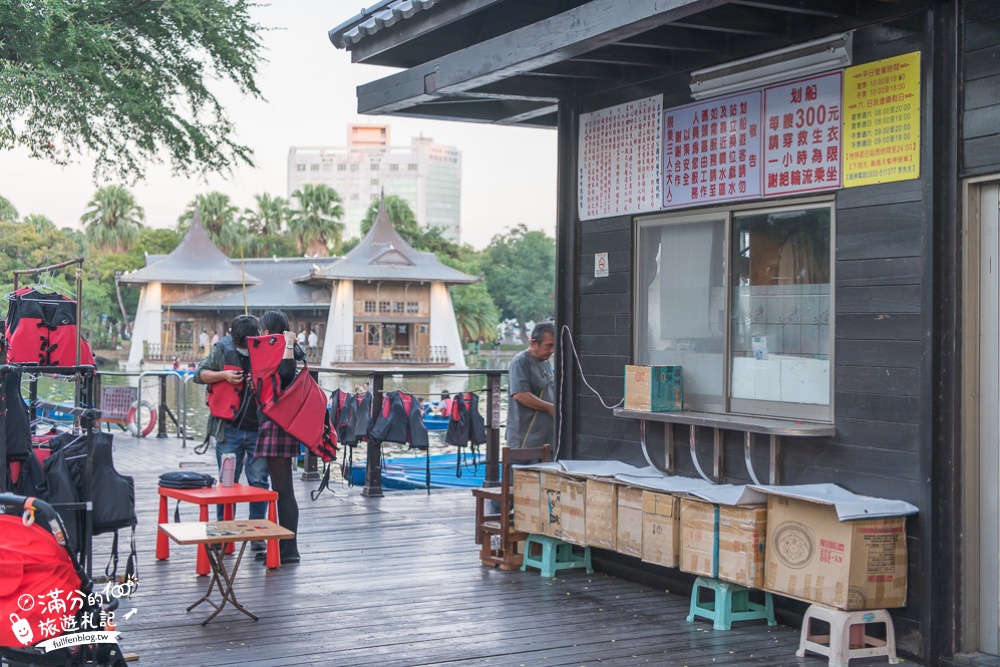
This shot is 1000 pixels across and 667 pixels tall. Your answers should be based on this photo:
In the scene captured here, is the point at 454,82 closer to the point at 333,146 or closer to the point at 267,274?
the point at 267,274

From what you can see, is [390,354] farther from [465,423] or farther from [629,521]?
[629,521]

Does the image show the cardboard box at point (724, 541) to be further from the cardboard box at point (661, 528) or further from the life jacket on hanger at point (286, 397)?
the life jacket on hanger at point (286, 397)

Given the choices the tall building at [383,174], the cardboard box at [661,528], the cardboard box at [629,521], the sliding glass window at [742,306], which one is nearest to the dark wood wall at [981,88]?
the sliding glass window at [742,306]

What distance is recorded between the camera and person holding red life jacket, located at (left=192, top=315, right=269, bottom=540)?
267 inches

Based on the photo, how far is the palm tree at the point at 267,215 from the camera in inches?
2763

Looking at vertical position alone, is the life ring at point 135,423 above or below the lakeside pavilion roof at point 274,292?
below

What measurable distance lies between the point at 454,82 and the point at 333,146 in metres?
196

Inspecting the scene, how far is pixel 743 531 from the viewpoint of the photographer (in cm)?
523

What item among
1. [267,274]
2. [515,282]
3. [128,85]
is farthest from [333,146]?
[128,85]

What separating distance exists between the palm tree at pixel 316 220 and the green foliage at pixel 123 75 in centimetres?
5479

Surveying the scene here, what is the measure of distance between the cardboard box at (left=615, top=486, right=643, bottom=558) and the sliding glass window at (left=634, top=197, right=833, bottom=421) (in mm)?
661

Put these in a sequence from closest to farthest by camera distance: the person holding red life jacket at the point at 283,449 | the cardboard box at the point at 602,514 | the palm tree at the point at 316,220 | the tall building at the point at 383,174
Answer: the cardboard box at the point at 602,514
the person holding red life jacket at the point at 283,449
the palm tree at the point at 316,220
the tall building at the point at 383,174

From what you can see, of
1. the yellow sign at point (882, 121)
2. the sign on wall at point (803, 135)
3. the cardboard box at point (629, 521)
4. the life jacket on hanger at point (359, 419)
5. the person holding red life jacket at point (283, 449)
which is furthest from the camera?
the life jacket on hanger at point (359, 419)

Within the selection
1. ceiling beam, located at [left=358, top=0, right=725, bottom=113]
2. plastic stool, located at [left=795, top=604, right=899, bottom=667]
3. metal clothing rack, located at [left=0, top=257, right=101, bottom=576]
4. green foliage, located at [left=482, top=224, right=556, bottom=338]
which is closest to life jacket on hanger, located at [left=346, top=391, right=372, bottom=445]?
ceiling beam, located at [left=358, top=0, right=725, bottom=113]
